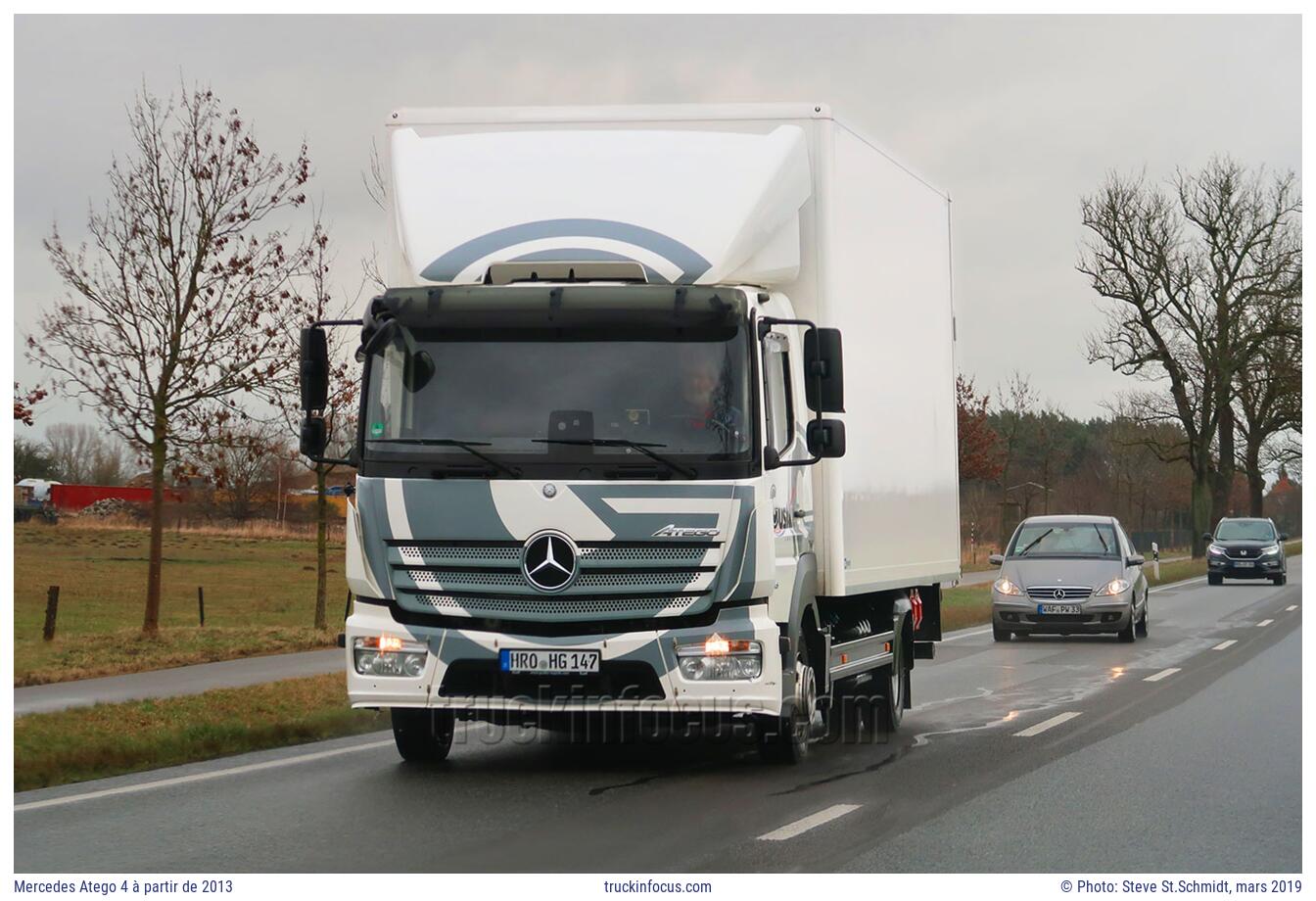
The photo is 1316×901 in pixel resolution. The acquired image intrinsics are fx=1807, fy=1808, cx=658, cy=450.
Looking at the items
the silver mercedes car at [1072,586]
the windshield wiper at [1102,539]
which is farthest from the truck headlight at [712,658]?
the windshield wiper at [1102,539]

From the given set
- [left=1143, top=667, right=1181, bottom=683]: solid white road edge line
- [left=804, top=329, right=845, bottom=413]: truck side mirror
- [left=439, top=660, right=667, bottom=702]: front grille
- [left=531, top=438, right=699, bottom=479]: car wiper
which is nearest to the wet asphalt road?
[left=439, top=660, right=667, bottom=702]: front grille

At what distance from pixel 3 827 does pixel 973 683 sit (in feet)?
36.0

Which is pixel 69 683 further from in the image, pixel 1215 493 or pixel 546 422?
pixel 1215 493

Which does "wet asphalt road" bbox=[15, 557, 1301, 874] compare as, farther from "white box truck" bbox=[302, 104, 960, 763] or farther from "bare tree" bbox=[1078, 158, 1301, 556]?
"bare tree" bbox=[1078, 158, 1301, 556]

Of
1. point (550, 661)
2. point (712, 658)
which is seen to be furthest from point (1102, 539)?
point (550, 661)

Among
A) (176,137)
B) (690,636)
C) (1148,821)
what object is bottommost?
(1148,821)

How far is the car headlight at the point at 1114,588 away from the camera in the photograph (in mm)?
24141

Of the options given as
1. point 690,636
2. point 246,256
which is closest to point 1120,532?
point 246,256

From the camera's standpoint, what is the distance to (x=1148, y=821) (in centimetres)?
875

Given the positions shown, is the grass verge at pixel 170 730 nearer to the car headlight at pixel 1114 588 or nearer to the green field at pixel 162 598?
the green field at pixel 162 598

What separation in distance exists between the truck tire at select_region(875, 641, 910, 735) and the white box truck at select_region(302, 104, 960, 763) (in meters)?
2.47

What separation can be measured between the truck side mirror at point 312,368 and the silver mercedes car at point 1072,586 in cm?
1564

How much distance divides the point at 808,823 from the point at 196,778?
3942 mm

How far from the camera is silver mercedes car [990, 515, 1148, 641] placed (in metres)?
24.1
